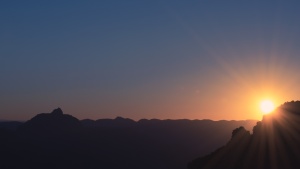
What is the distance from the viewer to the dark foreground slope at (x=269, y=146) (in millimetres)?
43438

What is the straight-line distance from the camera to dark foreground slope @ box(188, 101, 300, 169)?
43438 millimetres

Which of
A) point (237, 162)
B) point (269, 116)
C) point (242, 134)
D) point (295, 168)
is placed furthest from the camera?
point (242, 134)

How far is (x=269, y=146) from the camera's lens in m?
46.4

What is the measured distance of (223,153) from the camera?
54.2 m

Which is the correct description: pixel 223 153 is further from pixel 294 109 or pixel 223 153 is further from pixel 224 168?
pixel 294 109

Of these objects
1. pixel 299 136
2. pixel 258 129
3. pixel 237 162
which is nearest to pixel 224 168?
pixel 237 162

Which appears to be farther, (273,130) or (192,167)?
(192,167)

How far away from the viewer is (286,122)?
Result: 4872cm

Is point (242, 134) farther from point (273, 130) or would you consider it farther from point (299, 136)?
point (299, 136)

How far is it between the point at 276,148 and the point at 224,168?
24.1 feet

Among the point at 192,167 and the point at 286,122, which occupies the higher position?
the point at 286,122

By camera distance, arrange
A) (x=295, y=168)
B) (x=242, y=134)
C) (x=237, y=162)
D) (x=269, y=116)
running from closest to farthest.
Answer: (x=295, y=168), (x=237, y=162), (x=269, y=116), (x=242, y=134)

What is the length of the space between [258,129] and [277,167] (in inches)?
385

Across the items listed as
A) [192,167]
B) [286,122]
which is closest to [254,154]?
[286,122]
